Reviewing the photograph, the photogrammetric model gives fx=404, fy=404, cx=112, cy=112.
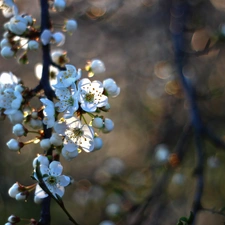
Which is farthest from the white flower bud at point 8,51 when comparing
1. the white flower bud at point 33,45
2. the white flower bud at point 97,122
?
the white flower bud at point 97,122

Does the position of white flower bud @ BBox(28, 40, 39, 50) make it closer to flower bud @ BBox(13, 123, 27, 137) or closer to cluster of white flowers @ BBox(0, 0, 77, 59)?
cluster of white flowers @ BBox(0, 0, 77, 59)

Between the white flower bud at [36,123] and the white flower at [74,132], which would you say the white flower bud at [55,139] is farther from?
the white flower bud at [36,123]

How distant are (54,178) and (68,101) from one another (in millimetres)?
317

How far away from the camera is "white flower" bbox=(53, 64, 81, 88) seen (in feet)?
5.11

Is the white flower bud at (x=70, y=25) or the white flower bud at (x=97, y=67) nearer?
the white flower bud at (x=97, y=67)

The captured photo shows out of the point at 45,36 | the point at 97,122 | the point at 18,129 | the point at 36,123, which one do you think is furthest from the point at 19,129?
the point at 45,36

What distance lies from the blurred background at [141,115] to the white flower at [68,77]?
51.8 inches

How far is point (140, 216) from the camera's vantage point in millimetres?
2602

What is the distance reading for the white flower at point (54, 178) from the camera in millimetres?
1578

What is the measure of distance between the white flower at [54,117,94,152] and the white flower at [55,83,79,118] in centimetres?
4

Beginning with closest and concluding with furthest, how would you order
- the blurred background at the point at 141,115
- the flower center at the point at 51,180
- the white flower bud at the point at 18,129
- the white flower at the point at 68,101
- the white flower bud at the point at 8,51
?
the white flower at the point at 68,101 → the flower center at the point at 51,180 → the white flower bud at the point at 18,129 → the white flower bud at the point at 8,51 → the blurred background at the point at 141,115

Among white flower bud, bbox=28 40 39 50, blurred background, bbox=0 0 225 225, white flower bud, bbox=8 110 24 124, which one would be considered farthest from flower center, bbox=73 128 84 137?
blurred background, bbox=0 0 225 225

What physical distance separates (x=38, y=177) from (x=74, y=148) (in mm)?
241

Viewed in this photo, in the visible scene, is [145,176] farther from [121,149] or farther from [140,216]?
[121,149]
